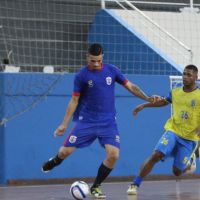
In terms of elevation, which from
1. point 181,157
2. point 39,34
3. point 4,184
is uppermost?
point 39,34

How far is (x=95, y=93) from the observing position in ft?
36.2

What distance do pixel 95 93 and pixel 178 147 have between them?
1.82 metres

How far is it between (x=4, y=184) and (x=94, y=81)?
4.21 m

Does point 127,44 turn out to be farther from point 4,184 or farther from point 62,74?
point 4,184

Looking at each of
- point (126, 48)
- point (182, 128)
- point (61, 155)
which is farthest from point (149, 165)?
point (126, 48)

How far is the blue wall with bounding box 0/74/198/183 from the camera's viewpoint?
14.5m

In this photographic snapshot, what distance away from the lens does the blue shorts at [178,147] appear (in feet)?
38.4

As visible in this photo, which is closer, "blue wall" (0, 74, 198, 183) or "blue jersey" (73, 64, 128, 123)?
"blue jersey" (73, 64, 128, 123)

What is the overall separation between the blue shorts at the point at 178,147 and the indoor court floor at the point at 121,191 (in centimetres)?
52

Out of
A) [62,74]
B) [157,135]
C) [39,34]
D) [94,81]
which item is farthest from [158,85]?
[94,81]

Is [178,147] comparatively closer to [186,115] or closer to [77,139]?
[186,115]

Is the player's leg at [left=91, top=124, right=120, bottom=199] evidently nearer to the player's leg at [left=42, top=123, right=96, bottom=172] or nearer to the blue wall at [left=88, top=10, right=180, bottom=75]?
the player's leg at [left=42, top=123, right=96, bottom=172]

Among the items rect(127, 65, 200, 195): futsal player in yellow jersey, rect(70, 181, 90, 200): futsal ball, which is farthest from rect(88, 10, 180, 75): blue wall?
Answer: rect(70, 181, 90, 200): futsal ball

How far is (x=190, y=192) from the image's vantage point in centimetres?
1226
